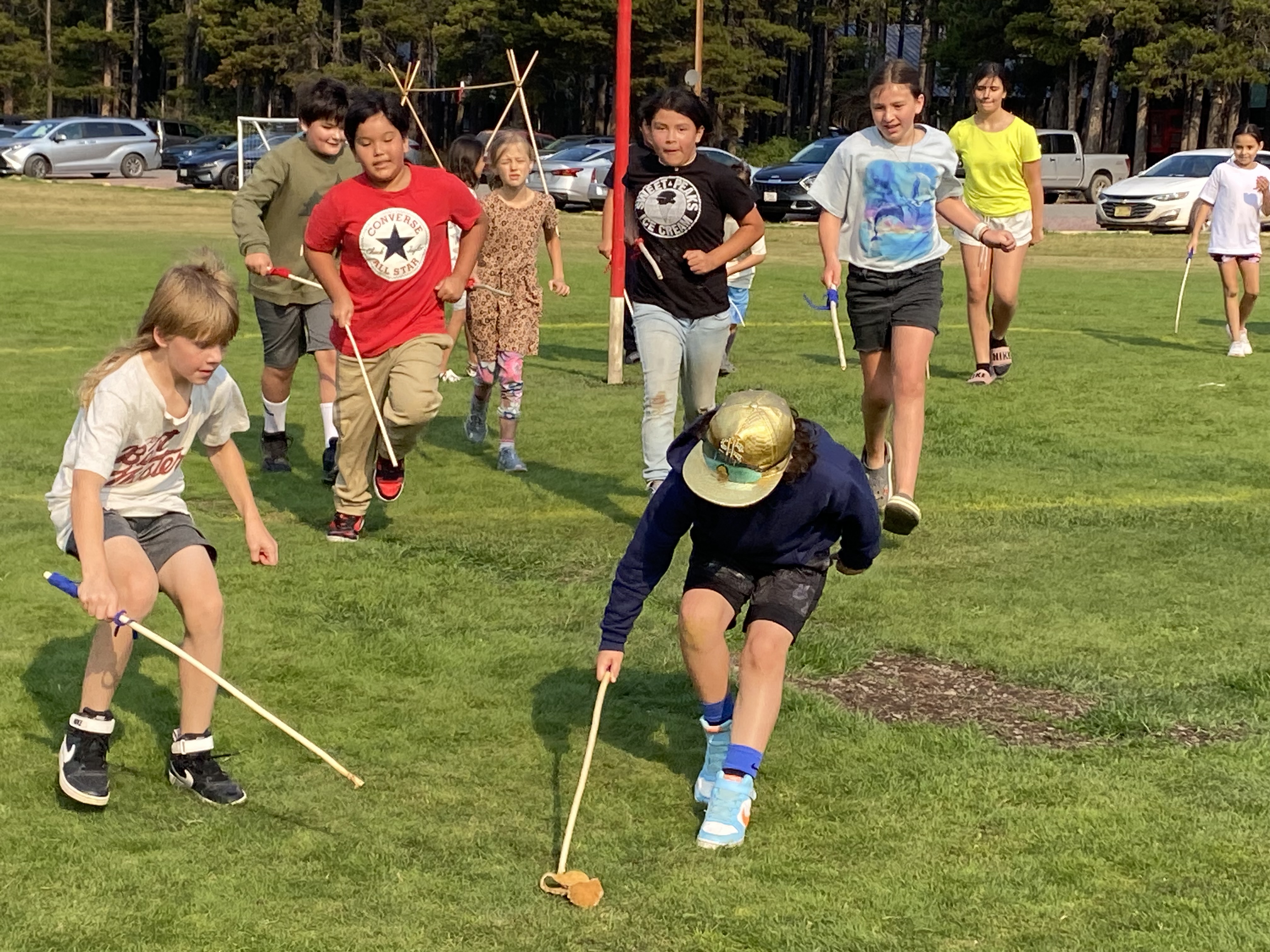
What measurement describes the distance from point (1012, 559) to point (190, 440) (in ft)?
12.7

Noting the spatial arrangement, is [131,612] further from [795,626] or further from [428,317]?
[428,317]

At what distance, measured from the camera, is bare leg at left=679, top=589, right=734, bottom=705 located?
4.44 metres

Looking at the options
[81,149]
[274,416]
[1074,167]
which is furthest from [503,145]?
[81,149]

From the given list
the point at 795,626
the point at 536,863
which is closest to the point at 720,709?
the point at 795,626

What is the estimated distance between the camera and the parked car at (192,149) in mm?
44250

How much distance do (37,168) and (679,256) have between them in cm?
3972

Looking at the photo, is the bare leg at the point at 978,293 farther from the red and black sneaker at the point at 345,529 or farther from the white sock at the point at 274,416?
the red and black sneaker at the point at 345,529

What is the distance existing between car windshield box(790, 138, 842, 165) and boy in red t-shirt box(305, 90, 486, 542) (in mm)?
26384

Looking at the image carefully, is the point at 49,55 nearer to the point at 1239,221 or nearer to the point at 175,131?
the point at 175,131

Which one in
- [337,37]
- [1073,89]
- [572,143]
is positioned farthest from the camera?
[337,37]

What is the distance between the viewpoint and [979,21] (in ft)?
167

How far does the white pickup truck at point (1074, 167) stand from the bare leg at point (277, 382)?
3168cm

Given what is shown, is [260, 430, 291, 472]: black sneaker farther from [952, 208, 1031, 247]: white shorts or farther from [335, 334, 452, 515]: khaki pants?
[952, 208, 1031, 247]: white shorts

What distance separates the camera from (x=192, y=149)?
47.1 meters
